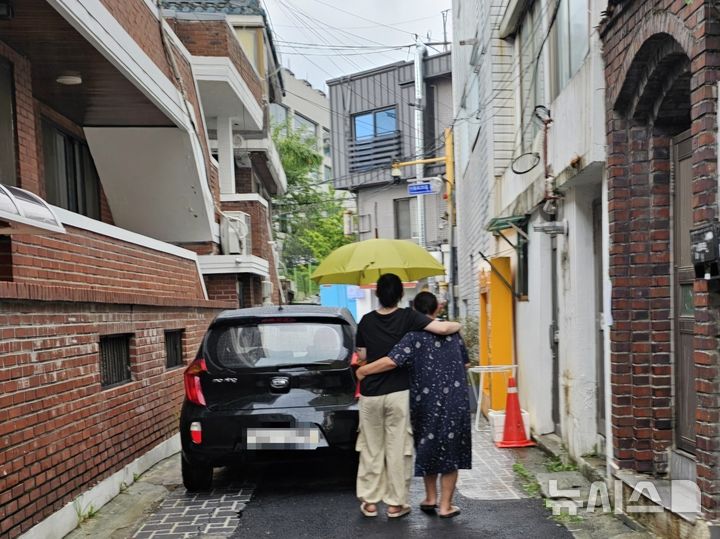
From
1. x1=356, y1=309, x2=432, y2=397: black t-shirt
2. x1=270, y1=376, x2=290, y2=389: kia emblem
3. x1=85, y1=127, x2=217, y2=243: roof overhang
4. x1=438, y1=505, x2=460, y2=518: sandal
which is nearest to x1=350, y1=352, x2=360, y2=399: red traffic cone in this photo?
x1=270, y1=376, x2=290, y2=389: kia emblem

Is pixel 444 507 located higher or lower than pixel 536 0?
lower

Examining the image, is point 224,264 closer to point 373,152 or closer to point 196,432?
point 196,432

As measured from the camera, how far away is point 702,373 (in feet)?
13.3

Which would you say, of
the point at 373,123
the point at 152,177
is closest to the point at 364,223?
the point at 373,123

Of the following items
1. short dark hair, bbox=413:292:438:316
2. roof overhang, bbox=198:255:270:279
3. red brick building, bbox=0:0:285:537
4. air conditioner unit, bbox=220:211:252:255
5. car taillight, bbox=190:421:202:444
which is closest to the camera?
red brick building, bbox=0:0:285:537

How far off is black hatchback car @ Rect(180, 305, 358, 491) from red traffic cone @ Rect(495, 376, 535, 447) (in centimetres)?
250

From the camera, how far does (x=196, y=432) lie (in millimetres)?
5996

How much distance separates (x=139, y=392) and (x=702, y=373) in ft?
17.2

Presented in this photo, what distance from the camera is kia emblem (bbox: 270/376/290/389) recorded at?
598cm

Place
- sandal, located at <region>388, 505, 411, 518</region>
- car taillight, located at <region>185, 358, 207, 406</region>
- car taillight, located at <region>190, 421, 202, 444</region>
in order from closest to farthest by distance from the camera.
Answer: sandal, located at <region>388, 505, 411, 518</region>
car taillight, located at <region>190, 421, 202, 444</region>
car taillight, located at <region>185, 358, 207, 406</region>

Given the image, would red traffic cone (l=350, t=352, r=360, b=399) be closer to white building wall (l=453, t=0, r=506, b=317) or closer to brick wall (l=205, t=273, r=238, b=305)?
white building wall (l=453, t=0, r=506, b=317)

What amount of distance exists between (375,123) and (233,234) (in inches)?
707

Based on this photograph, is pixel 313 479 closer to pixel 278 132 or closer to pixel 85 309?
pixel 85 309

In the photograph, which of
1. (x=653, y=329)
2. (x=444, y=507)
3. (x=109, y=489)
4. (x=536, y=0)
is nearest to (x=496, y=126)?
(x=536, y=0)
